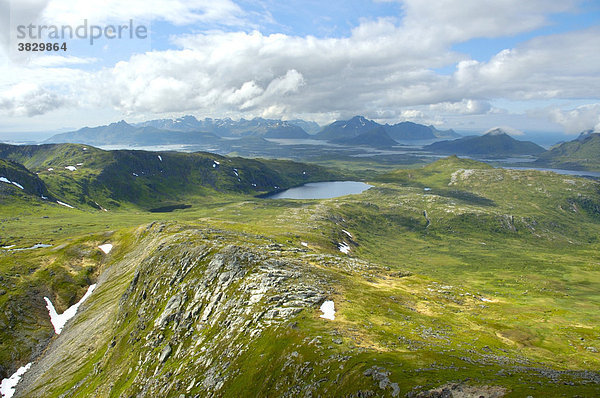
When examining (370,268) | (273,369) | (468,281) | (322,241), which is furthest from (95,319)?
(468,281)

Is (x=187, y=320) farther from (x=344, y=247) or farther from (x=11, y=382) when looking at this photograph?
(x=344, y=247)

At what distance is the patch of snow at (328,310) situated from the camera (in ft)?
178

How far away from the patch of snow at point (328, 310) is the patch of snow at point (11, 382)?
88942 mm

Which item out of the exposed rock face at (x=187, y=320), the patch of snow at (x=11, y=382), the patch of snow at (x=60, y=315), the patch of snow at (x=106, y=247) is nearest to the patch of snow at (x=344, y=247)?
the exposed rock face at (x=187, y=320)

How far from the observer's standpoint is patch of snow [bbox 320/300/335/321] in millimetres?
54291

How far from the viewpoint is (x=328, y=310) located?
5719 centimetres

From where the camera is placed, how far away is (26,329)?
332 ft

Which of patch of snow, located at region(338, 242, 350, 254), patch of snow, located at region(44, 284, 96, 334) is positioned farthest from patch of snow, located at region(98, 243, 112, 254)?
patch of snow, located at region(338, 242, 350, 254)

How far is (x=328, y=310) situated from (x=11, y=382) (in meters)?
95.4

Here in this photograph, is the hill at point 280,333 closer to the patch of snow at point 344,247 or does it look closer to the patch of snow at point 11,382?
the patch of snow at point 11,382

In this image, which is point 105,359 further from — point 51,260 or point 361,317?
point 51,260

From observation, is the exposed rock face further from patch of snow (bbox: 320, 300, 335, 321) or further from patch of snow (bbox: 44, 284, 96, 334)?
patch of snow (bbox: 44, 284, 96, 334)

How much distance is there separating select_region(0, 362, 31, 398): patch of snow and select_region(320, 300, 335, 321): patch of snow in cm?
8894

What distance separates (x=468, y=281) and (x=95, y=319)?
154m
